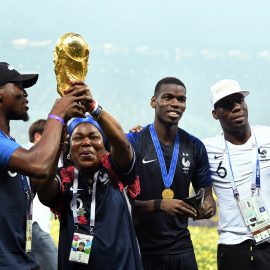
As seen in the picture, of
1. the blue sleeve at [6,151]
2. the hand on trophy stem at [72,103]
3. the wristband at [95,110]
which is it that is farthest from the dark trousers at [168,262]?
the blue sleeve at [6,151]

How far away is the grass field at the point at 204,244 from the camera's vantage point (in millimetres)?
8695

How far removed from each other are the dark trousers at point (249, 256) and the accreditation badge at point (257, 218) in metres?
0.08

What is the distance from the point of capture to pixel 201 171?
4.64 m

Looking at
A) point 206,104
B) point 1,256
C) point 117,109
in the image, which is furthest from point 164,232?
point 206,104

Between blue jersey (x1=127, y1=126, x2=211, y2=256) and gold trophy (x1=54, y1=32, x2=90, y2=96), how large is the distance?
141cm

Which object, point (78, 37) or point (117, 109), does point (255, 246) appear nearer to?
point (78, 37)

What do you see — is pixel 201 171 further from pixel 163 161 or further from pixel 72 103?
pixel 72 103

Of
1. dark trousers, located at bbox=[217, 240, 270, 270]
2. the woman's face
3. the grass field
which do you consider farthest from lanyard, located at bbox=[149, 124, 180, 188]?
the grass field

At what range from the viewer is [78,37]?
3271 mm

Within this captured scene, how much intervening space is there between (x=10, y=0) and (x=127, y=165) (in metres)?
32.3

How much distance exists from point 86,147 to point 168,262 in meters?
1.25

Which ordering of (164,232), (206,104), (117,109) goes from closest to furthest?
1. (164,232)
2. (117,109)
3. (206,104)

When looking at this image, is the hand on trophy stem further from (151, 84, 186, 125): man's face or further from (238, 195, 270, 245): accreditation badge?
(238, 195, 270, 245): accreditation badge

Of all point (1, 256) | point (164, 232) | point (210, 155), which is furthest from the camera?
point (210, 155)
